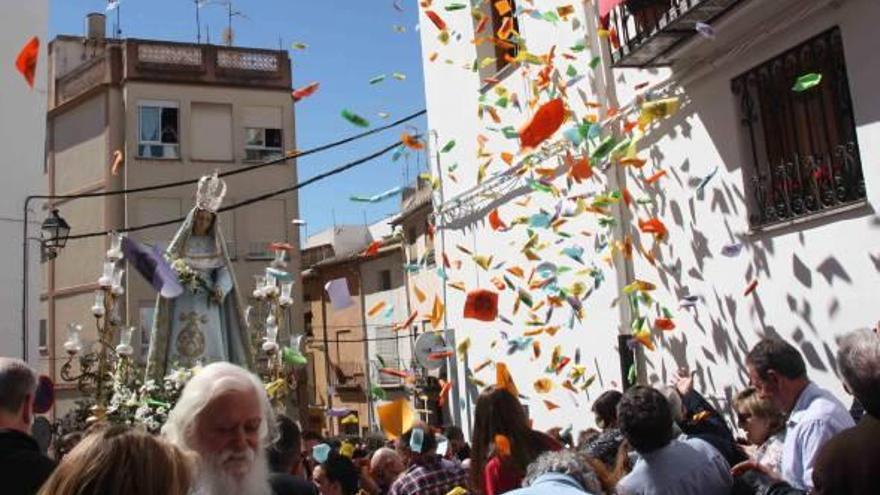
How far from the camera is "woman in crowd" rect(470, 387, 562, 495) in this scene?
136 inches

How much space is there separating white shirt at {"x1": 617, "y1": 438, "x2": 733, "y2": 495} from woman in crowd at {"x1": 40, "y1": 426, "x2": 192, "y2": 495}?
2.02m

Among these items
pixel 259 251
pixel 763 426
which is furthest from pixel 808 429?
pixel 259 251

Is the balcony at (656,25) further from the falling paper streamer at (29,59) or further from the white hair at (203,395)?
the falling paper streamer at (29,59)

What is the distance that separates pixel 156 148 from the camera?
2589cm

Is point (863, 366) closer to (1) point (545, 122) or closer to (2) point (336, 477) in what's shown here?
(2) point (336, 477)

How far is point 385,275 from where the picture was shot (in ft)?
107

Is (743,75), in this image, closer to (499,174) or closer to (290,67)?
(499,174)

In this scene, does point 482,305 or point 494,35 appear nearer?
point 482,305

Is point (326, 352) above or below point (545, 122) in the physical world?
below

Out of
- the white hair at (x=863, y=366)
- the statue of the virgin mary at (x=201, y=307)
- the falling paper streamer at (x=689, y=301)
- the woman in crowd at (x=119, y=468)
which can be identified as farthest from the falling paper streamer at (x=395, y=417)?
the woman in crowd at (x=119, y=468)

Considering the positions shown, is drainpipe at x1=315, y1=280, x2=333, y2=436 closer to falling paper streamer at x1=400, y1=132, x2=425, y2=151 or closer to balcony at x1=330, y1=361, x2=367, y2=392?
balcony at x1=330, y1=361, x2=367, y2=392

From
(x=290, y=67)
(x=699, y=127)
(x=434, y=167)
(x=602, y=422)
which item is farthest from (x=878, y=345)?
(x=290, y=67)

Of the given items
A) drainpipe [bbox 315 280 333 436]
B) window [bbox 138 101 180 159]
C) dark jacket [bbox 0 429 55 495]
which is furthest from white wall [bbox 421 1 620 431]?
drainpipe [bbox 315 280 333 436]

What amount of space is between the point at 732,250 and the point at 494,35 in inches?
211
